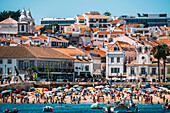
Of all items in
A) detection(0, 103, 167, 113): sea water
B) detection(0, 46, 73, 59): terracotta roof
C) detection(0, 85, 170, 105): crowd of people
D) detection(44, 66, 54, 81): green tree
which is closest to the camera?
detection(0, 103, 167, 113): sea water

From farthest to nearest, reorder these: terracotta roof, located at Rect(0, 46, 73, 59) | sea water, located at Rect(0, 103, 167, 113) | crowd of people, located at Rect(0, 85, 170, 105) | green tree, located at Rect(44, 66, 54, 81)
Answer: terracotta roof, located at Rect(0, 46, 73, 59)
green tree, located at Rect(44, 66, 54, 81)
crowd of people, located at Rect(0, 85, 170, 105)
sea water, located at Rect(0, 103, 167, 113)

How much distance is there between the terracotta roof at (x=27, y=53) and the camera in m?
137

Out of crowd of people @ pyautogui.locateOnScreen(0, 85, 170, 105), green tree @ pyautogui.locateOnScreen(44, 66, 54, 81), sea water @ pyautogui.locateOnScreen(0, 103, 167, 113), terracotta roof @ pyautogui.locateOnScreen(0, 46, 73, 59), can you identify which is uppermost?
terracotta roof @ pyautogui.locateOnScreen(0, 46, 73, 59)

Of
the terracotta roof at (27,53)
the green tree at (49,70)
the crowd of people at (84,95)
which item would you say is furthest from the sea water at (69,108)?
the terracotta roof at (27,53)

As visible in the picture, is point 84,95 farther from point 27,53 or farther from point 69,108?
point 27,53

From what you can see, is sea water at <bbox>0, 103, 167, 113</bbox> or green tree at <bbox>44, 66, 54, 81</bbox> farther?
green tree at <bbox>44, 66, 54, 81</bbox>

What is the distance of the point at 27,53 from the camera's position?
452 ft

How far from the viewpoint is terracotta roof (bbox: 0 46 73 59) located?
137m

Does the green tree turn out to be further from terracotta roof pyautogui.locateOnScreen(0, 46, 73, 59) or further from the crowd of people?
the crowd of people

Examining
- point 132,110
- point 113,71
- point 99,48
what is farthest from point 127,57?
point 132,110

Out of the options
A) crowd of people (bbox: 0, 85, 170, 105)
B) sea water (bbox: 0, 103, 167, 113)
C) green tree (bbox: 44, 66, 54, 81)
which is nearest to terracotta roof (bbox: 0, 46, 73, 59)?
green tree (bbox: 44, 66, 54, 81)

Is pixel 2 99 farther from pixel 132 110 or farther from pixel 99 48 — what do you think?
pixel 99 48

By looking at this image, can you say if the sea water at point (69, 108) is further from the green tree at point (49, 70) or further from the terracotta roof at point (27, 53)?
the terracotta roof at point (27, 53)

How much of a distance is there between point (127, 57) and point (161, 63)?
→ 9989 mm
